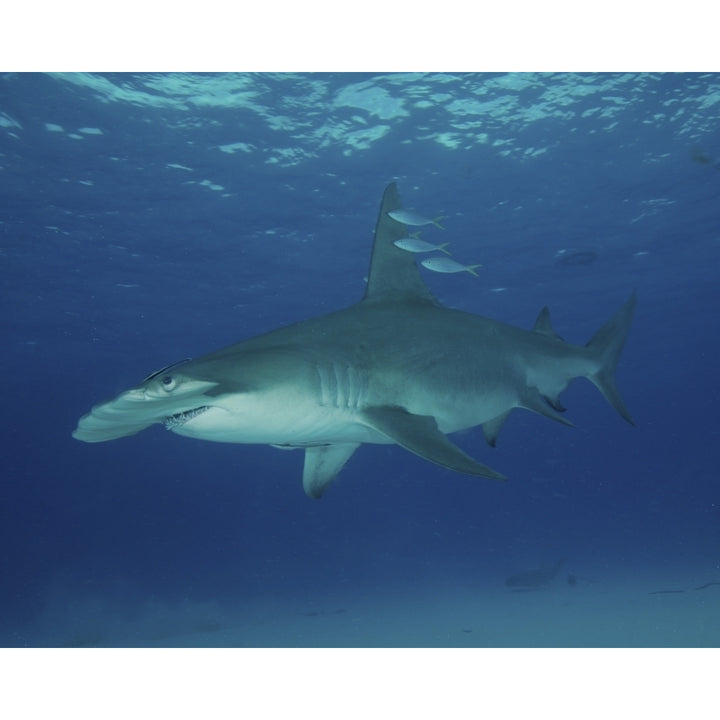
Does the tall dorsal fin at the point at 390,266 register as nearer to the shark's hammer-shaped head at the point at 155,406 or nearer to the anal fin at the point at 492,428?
the anal fin at the point at 492,428

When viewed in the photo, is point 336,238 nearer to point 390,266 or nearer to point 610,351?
point 610,351

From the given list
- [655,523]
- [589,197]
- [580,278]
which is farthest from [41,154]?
[655,523]

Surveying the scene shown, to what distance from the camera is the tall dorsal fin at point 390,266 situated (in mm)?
5641

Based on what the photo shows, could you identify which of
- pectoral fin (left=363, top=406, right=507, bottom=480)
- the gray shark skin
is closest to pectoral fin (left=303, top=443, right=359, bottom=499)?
the gray shark skin

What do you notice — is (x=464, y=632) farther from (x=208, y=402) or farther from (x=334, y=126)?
(x=208, y=402)

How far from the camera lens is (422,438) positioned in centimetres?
403

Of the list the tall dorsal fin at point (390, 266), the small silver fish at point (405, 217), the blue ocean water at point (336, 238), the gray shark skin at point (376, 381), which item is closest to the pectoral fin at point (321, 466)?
the gray shark skin at point (376, 381)

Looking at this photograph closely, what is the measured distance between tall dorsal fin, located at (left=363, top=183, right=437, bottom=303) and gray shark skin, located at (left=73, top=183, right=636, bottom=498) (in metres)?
0.01

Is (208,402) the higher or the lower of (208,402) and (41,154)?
the lower

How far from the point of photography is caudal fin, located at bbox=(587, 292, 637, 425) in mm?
7188

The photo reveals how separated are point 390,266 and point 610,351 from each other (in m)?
3.35

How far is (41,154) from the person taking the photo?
1493cm
